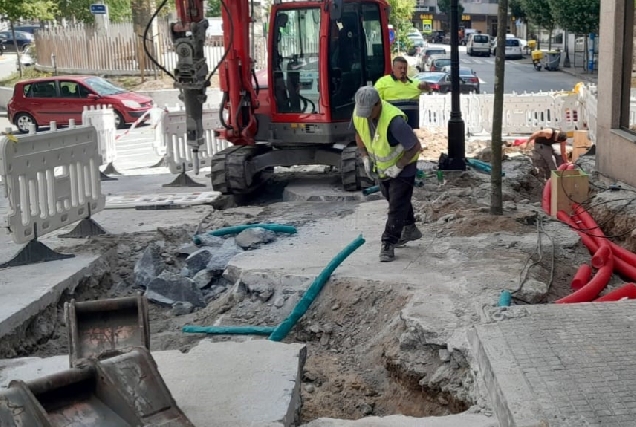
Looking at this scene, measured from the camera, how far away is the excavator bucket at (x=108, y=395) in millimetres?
4195

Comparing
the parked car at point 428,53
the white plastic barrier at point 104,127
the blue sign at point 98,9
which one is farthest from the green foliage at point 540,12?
the white plastic barrier at point 104,127

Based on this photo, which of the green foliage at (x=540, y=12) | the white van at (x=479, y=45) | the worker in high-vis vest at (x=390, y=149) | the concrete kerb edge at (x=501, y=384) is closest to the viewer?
the concrete kerb edge at (x=501, y=384)

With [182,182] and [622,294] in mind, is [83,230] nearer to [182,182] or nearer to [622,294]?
[182,182]

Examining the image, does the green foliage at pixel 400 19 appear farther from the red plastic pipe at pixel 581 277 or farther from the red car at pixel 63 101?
the red plastic pipe at pixel 581 277

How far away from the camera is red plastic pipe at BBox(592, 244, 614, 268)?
23.8 ft

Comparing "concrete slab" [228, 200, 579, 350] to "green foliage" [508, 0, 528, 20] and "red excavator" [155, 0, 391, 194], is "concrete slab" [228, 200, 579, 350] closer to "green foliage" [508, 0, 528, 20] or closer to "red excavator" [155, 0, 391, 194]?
"red excavator" [155, 0, 391, 194]

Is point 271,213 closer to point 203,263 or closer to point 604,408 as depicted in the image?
point 203,263

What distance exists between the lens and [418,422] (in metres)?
4.77

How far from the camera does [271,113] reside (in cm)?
1295

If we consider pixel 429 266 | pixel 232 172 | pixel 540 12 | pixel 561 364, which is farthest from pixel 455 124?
pixel 540 12

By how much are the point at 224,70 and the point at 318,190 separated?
2.24m

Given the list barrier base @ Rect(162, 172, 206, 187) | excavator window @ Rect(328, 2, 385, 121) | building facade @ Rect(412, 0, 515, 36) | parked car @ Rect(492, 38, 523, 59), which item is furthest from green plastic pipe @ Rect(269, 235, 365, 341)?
building facade @ Rect(412, 0, 515, 36)

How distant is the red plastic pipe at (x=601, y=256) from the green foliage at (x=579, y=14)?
38216 mm

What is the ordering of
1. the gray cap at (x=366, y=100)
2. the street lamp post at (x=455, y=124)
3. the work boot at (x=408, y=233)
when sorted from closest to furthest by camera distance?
1. the gray cap at (x=366, y=100)
2. the work boot at (x=408, y=233)
3. the street lamp post at (x=455, y=124)
